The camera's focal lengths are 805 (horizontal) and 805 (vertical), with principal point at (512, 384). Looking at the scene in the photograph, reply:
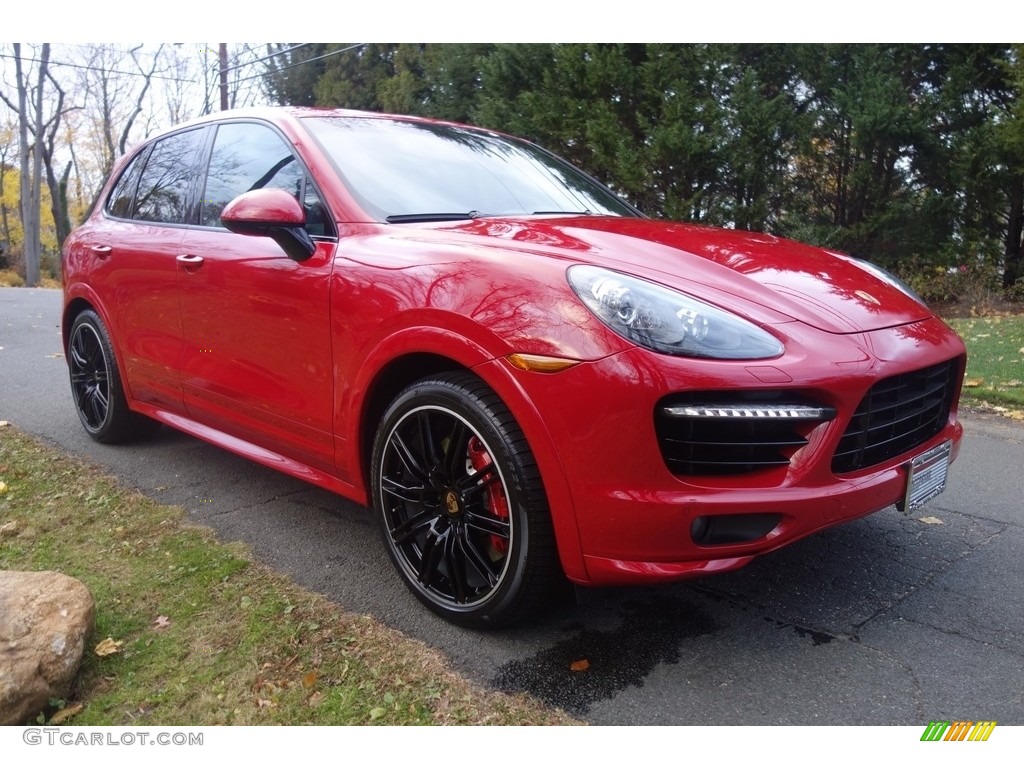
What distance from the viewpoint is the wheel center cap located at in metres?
2.46

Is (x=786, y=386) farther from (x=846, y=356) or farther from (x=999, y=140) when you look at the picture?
Result: (x=999, y=140)

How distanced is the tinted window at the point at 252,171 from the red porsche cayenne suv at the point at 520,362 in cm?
2

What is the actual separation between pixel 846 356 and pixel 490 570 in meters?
1.18

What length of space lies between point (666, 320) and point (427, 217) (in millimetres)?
1134

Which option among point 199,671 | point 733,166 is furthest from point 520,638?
point 733,166

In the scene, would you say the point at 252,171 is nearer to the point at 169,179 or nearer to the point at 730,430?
the point at 169,179

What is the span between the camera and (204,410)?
353 centimetres

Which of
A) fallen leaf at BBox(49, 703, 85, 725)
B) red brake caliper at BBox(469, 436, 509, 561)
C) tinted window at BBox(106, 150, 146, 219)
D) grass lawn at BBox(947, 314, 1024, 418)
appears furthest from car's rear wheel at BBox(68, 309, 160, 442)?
grass lawn at BBox(947, 314, 1024, 418)

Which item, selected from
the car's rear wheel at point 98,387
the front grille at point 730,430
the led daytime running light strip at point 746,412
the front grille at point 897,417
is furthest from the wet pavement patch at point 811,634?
the car's rear wheel at point 98,387

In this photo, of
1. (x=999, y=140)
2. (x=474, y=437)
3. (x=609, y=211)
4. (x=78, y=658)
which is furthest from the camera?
(x=999, y=140)

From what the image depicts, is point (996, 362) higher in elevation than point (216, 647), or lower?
higher
